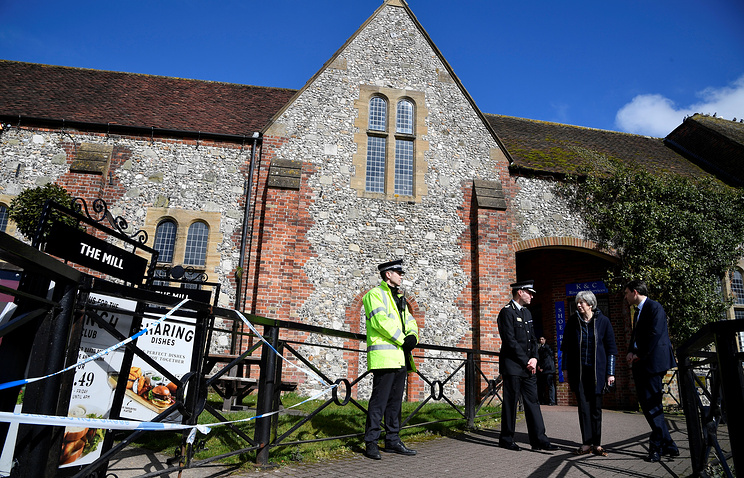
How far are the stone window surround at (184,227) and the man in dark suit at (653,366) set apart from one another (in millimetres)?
9218

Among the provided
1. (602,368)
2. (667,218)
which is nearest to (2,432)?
(602,368)

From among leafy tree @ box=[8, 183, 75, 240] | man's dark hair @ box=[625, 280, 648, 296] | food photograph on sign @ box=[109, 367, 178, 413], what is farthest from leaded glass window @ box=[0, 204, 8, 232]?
man's dark hair @ box=[625, 280, 648, 296]

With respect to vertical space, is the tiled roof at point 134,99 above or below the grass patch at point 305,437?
above

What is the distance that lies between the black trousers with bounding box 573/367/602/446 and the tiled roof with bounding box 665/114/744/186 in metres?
14.9

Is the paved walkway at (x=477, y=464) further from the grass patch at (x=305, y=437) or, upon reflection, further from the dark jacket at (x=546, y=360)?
the dark jacket at (x=546, y=360)

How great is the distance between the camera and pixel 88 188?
11648mm

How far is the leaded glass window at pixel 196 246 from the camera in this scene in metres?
11.9

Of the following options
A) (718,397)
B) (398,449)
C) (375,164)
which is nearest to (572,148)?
(375,164)

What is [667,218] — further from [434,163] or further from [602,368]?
[602,368]

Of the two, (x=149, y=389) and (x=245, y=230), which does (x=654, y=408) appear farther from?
(x=245, y=230)

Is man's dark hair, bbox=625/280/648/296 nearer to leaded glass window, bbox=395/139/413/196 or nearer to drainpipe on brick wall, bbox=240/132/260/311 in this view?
leaded glass window, bbox=395/139/413/196

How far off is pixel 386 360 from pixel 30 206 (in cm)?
861

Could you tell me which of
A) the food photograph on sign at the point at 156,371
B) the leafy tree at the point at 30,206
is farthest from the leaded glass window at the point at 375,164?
the food photograph on sign at the point at 156,371

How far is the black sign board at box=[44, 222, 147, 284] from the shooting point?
3506mm
